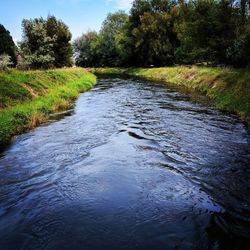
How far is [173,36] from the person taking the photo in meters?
67.7

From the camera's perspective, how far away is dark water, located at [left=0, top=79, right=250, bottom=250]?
759cm

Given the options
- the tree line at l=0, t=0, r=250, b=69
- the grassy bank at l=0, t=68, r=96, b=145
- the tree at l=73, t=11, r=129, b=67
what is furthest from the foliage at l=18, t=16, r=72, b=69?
the tree at l=73, t=11, r=129, b=67

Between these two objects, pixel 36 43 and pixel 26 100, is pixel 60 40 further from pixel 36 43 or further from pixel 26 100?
pixel 26 100

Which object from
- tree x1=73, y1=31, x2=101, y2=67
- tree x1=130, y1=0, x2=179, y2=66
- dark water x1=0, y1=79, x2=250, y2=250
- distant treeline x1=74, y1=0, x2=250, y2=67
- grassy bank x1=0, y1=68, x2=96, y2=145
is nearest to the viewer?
dark water x1=0, y1=79, x2=250, y2=250

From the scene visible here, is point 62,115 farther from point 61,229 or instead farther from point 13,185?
point 61,229

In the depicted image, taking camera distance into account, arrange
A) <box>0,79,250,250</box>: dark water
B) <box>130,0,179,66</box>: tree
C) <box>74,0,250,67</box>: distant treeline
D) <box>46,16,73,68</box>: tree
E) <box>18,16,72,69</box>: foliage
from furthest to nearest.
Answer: <box>130,0,179,66</box>: tree < <box>46,16,73,68</box>: tree < <box>18,16,72,69</box>: foliage < <box>74,0,250,67</box>: distant treeline < <box>0,79,250,250</box>: dark water

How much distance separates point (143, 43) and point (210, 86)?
42867mm

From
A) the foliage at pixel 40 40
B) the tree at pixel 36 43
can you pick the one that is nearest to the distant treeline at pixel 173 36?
the foliage at pixel 40 40

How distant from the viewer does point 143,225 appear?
26.3 ft

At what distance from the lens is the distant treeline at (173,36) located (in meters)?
36.1

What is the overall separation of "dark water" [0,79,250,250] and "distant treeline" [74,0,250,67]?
17324mm

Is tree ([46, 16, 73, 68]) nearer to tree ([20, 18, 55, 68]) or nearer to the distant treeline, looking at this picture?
tree ([20, 18, 55, 68])

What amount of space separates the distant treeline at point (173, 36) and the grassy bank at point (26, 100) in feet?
55.2

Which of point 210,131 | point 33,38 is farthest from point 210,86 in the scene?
point 33,38
